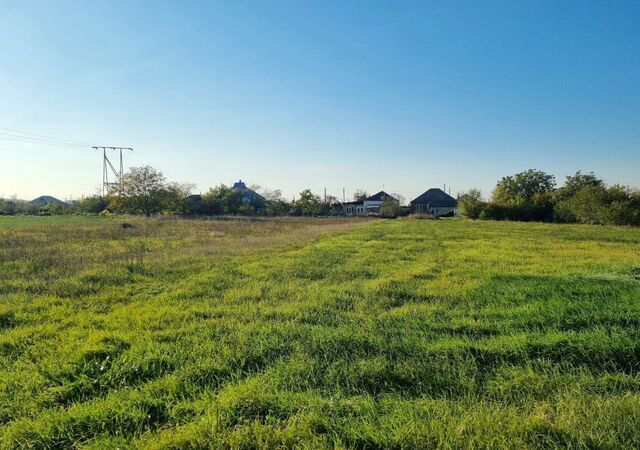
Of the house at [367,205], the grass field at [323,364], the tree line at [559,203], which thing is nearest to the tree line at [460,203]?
the tree line at [559,203]

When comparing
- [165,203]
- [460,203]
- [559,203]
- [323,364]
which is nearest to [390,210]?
[460,203]

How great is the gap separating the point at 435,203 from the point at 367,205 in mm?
17577

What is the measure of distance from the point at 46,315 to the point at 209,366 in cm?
374

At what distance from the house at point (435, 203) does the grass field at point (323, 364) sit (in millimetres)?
79848

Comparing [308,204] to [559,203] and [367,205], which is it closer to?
[367,205]

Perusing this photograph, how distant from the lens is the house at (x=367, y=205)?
90375 mm

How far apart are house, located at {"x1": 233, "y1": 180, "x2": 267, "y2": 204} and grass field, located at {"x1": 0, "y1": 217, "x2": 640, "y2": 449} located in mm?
63484

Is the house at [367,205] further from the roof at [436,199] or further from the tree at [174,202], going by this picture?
the tree at [174,202]

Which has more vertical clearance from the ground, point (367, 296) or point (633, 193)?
point (633, 193)

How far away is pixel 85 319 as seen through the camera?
205 inches

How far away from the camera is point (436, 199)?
89.0 m

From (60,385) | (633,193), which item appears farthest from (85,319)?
(633,193)

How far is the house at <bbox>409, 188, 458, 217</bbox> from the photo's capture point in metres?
85.1

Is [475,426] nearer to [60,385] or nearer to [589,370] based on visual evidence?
[589,370]
